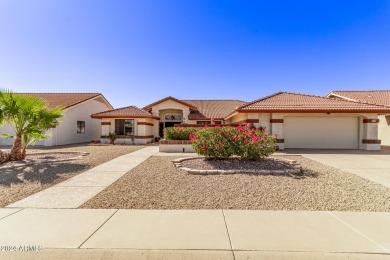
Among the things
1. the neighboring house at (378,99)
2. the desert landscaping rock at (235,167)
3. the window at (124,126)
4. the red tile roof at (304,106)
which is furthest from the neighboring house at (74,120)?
the neighboring house at (378,99)

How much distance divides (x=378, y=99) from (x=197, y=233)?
92.7 feet

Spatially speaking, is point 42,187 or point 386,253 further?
point 42,187

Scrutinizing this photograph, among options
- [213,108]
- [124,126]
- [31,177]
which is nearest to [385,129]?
[213,108]

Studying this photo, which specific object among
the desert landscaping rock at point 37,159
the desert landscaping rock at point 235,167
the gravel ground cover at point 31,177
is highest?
the desert landscaping rock at point 235,167

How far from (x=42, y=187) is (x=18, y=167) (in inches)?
152

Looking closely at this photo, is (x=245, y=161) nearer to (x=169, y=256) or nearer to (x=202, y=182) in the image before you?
(x=202, y=182)

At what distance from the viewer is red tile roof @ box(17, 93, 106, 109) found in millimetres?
19906

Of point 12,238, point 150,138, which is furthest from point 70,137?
point 12,238

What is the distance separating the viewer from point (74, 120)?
20.3 m

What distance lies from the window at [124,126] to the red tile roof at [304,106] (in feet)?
39.0

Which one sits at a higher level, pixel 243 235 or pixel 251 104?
pixel 251 104

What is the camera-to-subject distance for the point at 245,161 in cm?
855

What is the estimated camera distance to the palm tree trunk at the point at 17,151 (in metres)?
9.55

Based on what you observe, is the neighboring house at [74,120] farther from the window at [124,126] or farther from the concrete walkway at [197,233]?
the concrete walkway at [197,233]
